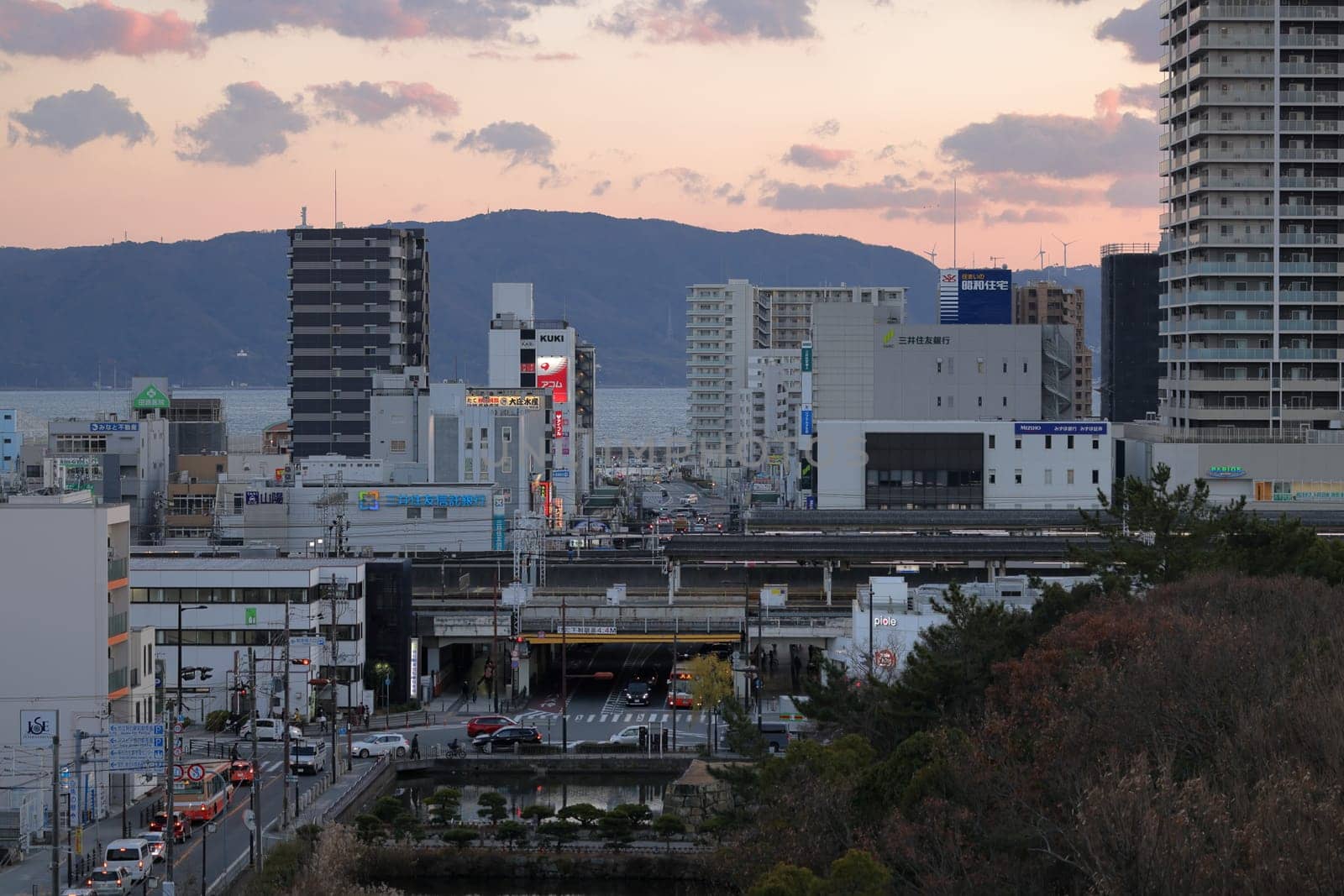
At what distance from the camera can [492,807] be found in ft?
102

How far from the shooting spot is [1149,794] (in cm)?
1477

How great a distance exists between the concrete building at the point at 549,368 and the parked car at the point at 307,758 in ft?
173

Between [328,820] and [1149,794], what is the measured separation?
56.0 ft

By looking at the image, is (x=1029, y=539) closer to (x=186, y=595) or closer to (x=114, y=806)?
(x=186, y=595)

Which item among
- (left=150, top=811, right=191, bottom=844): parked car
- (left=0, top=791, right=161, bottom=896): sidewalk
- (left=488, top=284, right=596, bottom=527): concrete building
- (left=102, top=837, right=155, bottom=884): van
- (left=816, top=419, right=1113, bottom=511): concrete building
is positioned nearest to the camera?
(left=0, top=791, right=161, bottom=896): sidewalk

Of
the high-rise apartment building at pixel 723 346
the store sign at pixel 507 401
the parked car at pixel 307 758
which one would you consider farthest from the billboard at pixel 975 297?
the high-rise apartment building at pixel 723 346

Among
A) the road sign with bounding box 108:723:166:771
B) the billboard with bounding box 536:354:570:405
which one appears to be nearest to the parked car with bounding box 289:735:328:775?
the road sign with bounding box 108:723:166:771

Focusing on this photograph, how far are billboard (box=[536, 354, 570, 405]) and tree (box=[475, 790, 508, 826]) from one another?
225 ft

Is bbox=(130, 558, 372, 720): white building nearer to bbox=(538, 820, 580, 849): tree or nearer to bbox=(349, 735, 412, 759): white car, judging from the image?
bbox=(349, 735, 412, 759): white car

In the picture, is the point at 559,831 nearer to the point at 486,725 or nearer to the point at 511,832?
the point at 511,832

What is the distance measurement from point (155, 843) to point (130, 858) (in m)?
1.20

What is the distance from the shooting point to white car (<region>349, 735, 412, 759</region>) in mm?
36656

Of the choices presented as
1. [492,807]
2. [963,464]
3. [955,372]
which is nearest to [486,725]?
[492,807]

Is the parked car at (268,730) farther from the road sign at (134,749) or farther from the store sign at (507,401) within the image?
the store sign at (507,401)
